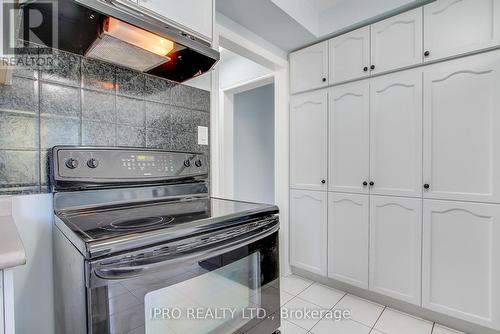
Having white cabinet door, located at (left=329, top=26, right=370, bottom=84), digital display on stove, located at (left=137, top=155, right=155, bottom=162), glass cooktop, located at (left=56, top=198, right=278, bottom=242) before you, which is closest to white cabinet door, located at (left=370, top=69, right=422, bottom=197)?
white cabinet door, located at (left=329, top=26, right=370, bottom=84)

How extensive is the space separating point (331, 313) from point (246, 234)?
47.9 inches

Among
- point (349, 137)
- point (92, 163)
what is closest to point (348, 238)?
point (349, 137)

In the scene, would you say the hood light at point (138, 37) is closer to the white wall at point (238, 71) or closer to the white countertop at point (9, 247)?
the white countertop at point (9, 247)

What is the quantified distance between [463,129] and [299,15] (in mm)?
1318

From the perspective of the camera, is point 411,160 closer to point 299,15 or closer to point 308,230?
point 308,230

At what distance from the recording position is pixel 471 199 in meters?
1.49

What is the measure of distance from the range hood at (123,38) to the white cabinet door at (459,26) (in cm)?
141

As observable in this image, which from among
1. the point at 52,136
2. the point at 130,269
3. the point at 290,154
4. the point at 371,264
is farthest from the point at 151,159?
the point at 371,264

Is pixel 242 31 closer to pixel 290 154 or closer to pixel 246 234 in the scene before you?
pixel 290 154

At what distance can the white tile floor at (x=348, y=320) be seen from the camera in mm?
1596

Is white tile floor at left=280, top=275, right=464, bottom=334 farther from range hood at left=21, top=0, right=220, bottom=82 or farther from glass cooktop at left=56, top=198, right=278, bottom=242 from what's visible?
range hood at left=21, top=0, right=220, bottom=82

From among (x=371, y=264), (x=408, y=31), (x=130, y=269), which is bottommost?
(x=371, y=264)

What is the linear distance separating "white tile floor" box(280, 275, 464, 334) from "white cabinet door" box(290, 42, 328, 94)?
171 cm

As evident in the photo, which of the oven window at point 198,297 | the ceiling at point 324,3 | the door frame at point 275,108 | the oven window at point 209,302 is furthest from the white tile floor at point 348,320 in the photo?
the ceiling at point 324,3
